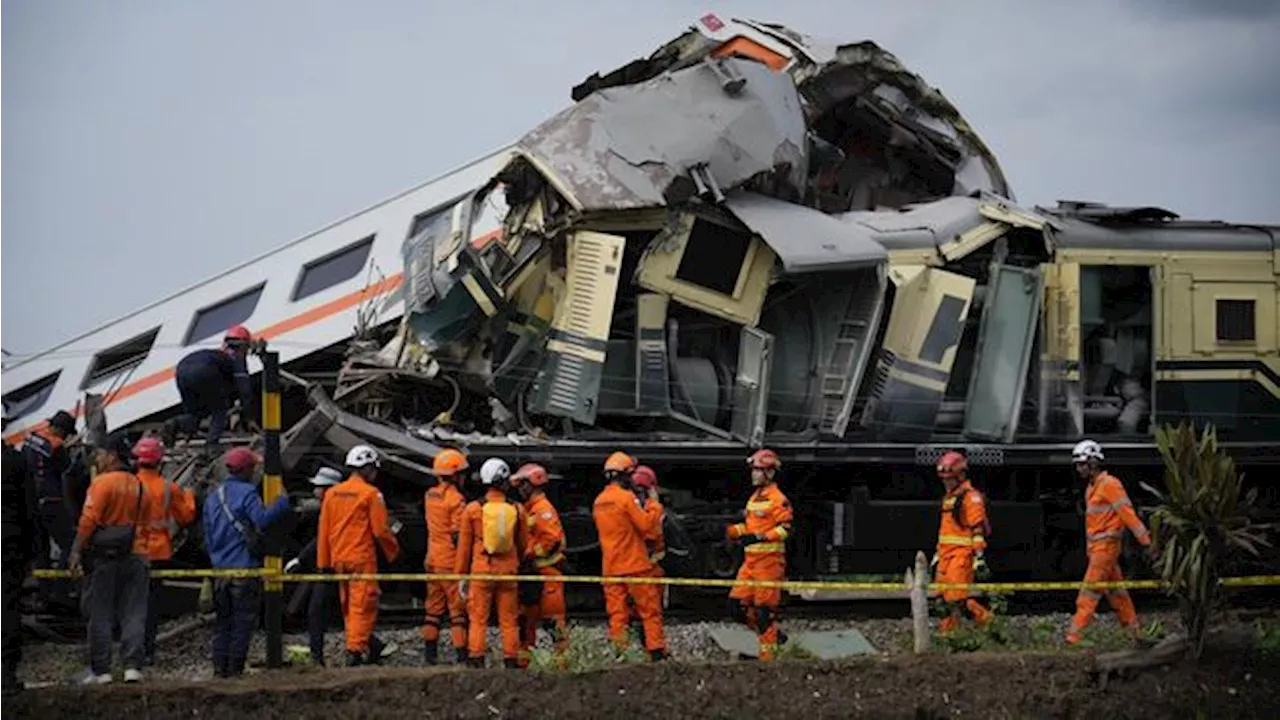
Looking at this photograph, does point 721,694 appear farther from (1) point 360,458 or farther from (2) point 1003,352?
(2) point 1003,352

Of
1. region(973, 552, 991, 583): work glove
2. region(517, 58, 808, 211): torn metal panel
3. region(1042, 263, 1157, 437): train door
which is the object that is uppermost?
region(517, 58, 808, 211): torn metal panel

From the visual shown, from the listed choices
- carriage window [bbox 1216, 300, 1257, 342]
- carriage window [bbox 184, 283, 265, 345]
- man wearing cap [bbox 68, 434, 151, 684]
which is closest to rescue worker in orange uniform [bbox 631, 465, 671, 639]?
man wearing cap [bbox 68, 434, 151, 684]

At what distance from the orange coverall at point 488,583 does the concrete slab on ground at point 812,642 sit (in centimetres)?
185

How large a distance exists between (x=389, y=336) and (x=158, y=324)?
13.1 feet

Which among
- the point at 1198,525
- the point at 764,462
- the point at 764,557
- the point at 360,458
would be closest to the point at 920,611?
the point at 764,557

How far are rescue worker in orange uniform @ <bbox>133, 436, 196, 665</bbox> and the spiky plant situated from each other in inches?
259

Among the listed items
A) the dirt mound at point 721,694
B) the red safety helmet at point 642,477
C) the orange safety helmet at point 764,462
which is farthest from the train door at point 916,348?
the dirt mound at point 721,694

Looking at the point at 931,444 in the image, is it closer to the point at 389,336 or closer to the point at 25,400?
the point at 389,336

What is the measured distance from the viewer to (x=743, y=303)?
15.8 meters

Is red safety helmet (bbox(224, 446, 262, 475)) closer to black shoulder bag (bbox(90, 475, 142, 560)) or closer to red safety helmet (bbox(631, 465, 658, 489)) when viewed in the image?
black shoulder bag (bbox(90, 475, 142, 560))

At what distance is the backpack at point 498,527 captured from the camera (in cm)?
1288

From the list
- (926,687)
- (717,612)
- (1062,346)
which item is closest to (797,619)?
(717,612)

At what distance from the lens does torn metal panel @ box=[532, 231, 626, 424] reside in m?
15.2

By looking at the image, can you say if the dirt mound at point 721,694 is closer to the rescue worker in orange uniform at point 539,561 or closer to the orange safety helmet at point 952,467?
the rescue worker in orange uniform at point 539,561
